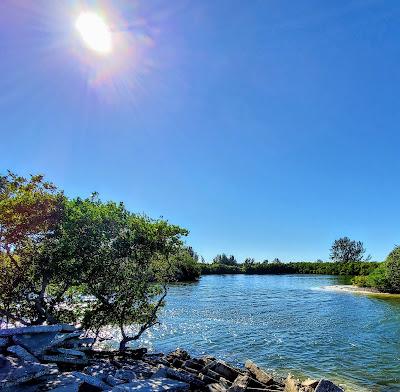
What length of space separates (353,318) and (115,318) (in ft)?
93.0

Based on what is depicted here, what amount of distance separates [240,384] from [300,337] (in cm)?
1641

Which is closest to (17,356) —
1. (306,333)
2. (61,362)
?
(61,362)

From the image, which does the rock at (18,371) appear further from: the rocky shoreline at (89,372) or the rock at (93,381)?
the rock at (93,381)

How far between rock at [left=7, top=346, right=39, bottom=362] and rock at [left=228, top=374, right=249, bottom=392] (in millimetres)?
7239

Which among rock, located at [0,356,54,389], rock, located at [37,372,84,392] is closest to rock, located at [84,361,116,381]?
rock, located at [37,372,84,392]

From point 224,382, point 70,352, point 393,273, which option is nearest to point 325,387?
point 224,382

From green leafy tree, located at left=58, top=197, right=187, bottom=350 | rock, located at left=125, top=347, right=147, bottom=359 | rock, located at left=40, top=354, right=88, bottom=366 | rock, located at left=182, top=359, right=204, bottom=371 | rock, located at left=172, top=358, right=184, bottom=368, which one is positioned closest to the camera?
rock, located at left=40, top=354, right=88, bottom=366

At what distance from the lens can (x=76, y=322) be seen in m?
18.6

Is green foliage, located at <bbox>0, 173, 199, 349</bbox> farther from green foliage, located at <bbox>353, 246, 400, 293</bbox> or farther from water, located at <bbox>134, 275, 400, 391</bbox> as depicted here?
green foliage, located at <bbox>353, 246, 400, 293</bbox>

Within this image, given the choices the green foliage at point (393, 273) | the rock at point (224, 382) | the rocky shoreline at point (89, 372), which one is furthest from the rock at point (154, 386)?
the green foliage at point (393, 273)

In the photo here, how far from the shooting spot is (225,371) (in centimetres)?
1535

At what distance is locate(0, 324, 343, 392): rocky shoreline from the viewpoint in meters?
11.0

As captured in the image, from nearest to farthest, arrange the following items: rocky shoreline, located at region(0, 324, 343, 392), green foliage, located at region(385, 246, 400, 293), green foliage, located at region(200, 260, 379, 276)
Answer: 1. rocky shoreline, located at region(0, 324, 343, 392)
2. green foliage, located at region(385, 246, 400, 293)
3. green foliage, located at region(200, 260, 379, 276)

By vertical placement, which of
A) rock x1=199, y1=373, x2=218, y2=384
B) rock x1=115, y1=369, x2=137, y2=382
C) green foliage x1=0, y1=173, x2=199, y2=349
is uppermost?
green foliage x1=0, y1=173, x2=199, y2=349
